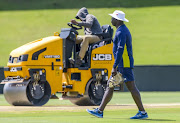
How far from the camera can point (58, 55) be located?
1520 cm

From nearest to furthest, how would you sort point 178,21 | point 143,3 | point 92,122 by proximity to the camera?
point 92,122, point 178,21, point 143,3

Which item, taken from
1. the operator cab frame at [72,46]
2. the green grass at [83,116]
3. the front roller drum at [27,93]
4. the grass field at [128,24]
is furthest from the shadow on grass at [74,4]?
the green grass at [83,116]

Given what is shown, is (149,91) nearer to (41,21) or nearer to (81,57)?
(81,57)

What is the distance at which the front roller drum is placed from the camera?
47.8ft

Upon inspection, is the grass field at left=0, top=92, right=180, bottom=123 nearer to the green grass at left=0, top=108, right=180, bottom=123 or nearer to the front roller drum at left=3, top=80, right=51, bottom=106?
the green grass at left=0, top=108, right=180, bottom=123

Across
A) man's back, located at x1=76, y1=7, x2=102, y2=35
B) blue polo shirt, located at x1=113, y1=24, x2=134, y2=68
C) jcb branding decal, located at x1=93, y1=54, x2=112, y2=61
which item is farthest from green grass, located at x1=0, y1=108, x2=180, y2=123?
man's back, located at x1=76, y1=7, x2=102, y2=35

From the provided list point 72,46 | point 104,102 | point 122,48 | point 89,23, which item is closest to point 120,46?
point 122,48

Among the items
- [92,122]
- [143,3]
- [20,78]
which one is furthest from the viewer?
[143,3]

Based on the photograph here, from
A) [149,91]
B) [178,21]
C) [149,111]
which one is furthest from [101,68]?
[178,21]

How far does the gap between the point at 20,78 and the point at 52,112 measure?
226 cm

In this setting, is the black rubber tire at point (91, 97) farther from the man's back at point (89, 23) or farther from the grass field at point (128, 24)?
the grass field at point (128, 24)

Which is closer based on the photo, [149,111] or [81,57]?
[149,111]

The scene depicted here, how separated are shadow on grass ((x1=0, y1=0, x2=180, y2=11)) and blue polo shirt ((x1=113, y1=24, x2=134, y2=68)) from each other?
27914 mm

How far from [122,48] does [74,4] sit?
2898cm
